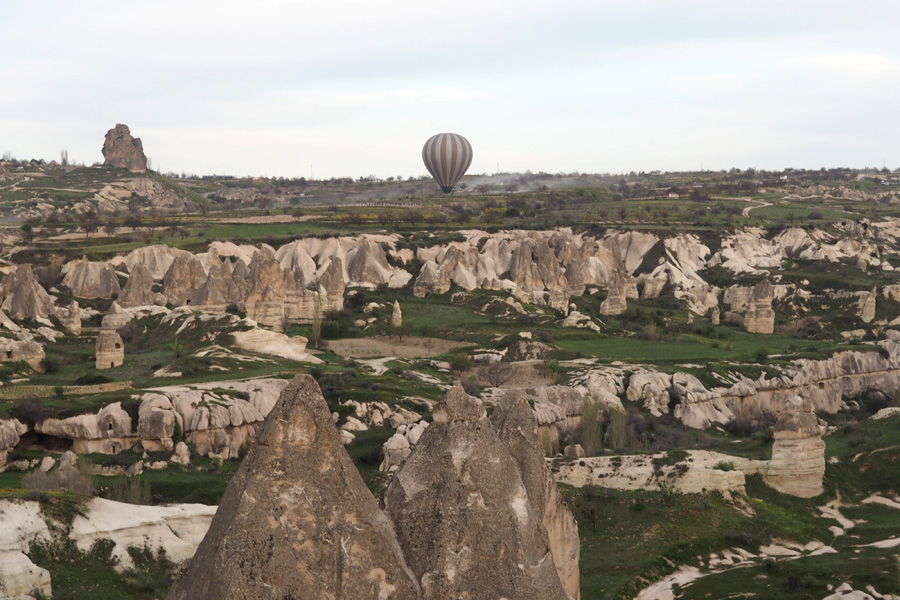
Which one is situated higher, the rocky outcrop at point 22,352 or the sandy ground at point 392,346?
Result: the rocky outcrop at point 22,352

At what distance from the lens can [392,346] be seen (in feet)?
258

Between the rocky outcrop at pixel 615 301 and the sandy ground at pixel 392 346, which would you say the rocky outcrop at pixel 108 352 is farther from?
the rocky outcrop at pixel 615 301

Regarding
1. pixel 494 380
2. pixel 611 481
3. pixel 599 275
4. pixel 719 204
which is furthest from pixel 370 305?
pixel 719 204

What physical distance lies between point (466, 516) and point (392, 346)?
63.2 metres

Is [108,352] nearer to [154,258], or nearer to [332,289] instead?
[332,289]

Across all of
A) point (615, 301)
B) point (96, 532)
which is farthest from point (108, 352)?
point (615, 301)

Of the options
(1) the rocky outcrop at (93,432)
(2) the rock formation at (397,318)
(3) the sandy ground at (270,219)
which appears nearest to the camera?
(1) the rocky outcrop at (93,432)

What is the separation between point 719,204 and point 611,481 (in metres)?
123

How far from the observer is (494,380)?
2707 inches

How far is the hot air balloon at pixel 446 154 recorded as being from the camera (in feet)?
502

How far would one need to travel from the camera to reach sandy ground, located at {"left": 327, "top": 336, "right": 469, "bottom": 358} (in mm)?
75000

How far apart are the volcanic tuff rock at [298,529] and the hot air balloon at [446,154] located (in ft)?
457

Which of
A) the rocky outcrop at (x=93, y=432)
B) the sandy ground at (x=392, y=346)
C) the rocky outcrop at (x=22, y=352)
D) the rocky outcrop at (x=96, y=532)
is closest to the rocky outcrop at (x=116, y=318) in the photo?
the rocky outcrop at (x=22, y=352)

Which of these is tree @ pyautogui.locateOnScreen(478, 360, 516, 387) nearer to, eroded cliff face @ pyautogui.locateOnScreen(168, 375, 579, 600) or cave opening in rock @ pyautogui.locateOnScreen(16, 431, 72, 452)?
cave opening in rock @ pyautogui.locateOnScreen(16, 431, 72, 452)
